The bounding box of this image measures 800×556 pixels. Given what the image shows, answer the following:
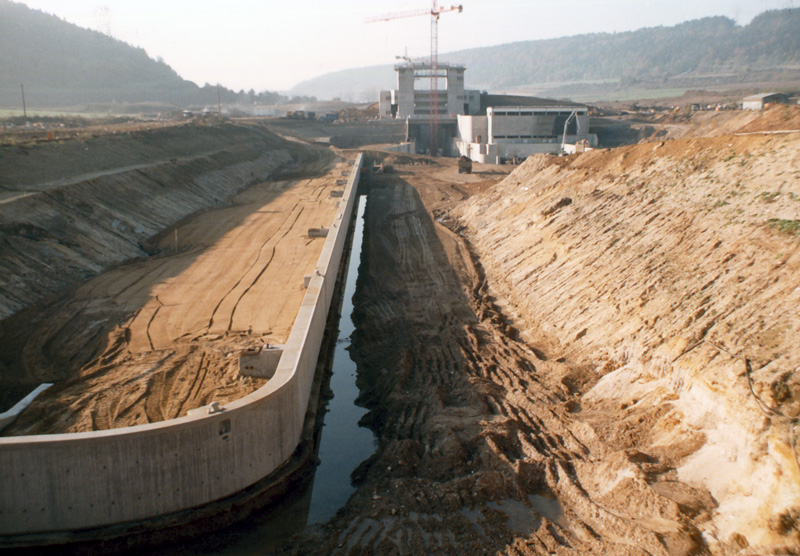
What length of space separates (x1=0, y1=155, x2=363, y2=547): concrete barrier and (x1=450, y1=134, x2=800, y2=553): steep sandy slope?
6114 mm

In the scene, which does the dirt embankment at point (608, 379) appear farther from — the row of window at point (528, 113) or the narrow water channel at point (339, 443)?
the row of window at point (528, 113)

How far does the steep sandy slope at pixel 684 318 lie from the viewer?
1023cm

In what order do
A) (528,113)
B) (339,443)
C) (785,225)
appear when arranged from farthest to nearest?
(528,113) → (785,225) → (339,443)

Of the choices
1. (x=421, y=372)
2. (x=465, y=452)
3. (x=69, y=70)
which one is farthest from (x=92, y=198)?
(x=69, y=70)

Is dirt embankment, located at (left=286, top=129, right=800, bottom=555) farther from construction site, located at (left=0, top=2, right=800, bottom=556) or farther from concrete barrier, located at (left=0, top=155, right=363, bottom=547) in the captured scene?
concrete barrier, located at (left=0, top=155, right=363, bottom=547)

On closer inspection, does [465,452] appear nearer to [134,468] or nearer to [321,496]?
[321,496]

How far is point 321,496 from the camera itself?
1259 centimetres

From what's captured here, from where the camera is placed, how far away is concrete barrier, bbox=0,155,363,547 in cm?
1040

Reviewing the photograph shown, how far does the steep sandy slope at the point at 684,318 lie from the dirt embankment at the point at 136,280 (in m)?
7.72

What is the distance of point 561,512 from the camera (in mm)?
11219

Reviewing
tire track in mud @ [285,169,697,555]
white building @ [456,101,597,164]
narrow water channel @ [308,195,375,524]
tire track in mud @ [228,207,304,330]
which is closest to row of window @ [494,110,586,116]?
white building @ [456,101,597,164]

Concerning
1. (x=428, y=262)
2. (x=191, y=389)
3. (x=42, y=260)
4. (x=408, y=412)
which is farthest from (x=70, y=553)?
(x=428, y=262)

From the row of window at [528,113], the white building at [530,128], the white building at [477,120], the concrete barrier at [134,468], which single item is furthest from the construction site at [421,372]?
the row of window at [528,113]

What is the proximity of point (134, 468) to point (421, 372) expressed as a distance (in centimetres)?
794
